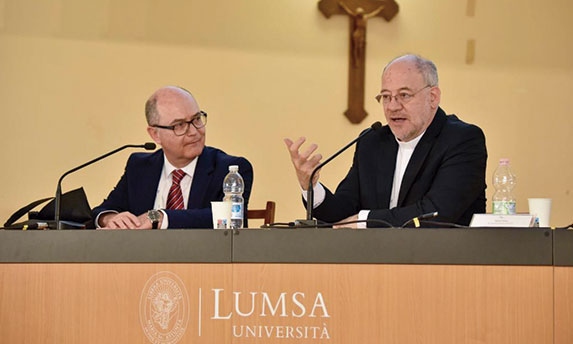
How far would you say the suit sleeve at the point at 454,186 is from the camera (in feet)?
9.94

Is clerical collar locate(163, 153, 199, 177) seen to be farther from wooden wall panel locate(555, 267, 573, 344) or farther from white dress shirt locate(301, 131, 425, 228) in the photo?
wooden wall panel locate(555, 267, 573, 344)

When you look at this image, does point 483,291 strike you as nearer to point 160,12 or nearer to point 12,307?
point 12,307

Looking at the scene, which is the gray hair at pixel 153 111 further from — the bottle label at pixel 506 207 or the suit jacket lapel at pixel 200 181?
the bottle label at pixel 506 207

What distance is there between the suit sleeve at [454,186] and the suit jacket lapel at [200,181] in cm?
94

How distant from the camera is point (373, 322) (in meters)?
2.29

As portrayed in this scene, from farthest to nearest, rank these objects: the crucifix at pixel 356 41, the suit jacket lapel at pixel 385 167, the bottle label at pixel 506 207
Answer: the crucifix at pixel 356 41, the suit jacket lapel at pixel 385 167, the bottle label at pixel 506 207

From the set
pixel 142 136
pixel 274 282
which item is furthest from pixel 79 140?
pixel 274 282

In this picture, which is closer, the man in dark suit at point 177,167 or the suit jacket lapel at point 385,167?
the suit jacket lapel at point 385,167

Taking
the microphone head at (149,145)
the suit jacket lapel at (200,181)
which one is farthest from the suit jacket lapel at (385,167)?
the microphone head at (149,145)

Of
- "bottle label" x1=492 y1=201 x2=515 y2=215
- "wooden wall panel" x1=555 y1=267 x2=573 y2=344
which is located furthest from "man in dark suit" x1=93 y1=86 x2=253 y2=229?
"wooden wall panel" x1=555 y1=267 x2=573 y2=344

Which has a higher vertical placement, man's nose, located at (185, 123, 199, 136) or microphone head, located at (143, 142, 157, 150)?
man's nose, located at (185, 123, 199, 136)

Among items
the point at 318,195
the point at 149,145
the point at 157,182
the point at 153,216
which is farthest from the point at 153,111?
the point at 318,195

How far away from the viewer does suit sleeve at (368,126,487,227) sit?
303 cm

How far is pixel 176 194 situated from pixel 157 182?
12cm
